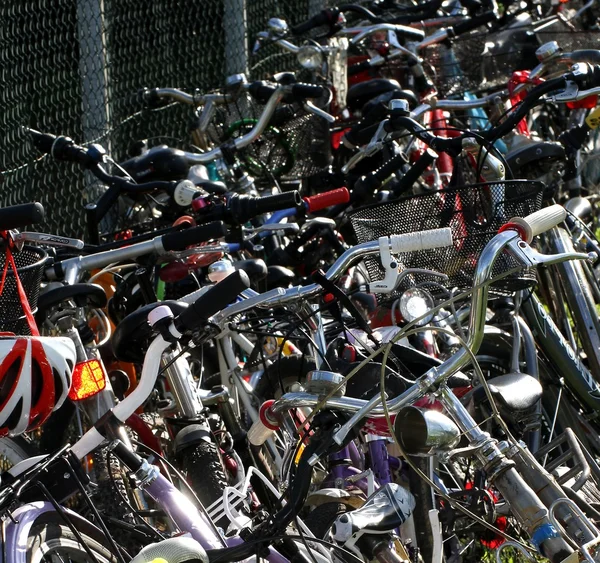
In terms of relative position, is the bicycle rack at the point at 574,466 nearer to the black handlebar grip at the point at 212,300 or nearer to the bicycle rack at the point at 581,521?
the bicycle rack at the point at 581,521

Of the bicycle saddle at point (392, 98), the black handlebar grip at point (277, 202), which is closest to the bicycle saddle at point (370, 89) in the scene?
the bicycle saddle at point (392, 98)

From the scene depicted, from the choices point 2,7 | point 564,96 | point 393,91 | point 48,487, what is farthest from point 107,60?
point 48,487

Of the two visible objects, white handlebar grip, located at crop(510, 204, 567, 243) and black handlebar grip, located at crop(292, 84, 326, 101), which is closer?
white handlebar grip, located at crop(510, 204, 567, 243)

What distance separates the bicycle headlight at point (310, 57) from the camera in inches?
255

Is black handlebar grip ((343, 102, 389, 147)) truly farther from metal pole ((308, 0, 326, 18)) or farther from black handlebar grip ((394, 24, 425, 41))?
metal pole ((308, 0, 326, 18))

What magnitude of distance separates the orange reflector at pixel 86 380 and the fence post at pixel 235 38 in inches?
178

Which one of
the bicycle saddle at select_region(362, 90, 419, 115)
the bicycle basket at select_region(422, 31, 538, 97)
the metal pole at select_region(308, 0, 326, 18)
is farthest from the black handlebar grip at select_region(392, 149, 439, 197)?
the metal pole at select_region(308, 0, 326, 18)

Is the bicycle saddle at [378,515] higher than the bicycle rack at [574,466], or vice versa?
the bicycle saddle at [378,515]

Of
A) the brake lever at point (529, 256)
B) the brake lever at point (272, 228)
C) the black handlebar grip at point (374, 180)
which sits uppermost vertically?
the brake lever at point (529, 256)

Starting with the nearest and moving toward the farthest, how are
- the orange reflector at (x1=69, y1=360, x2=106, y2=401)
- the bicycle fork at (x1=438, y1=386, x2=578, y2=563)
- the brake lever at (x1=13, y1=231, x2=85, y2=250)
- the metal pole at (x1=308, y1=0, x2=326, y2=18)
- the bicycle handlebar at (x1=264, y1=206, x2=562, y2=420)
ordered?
the bicycle fork at (x1=438, y1=386, x2=578, y2=563), the bicycle handlebar at (x1=264, y1=206, x2=562, y2=420), the brake lever at (x1=13, y1=231, x2=85, y2=250), the orange reflector at (x1=69, y1=360, x2=106, y2=401), the metal pole at (x1=308, y1=0, x2=326, y2=18)

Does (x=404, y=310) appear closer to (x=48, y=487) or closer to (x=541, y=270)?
(x=48, y=487)

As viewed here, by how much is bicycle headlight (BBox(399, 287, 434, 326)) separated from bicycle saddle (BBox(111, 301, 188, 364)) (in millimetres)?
742

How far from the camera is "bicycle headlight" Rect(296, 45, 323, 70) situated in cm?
647

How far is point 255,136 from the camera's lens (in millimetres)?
5473
